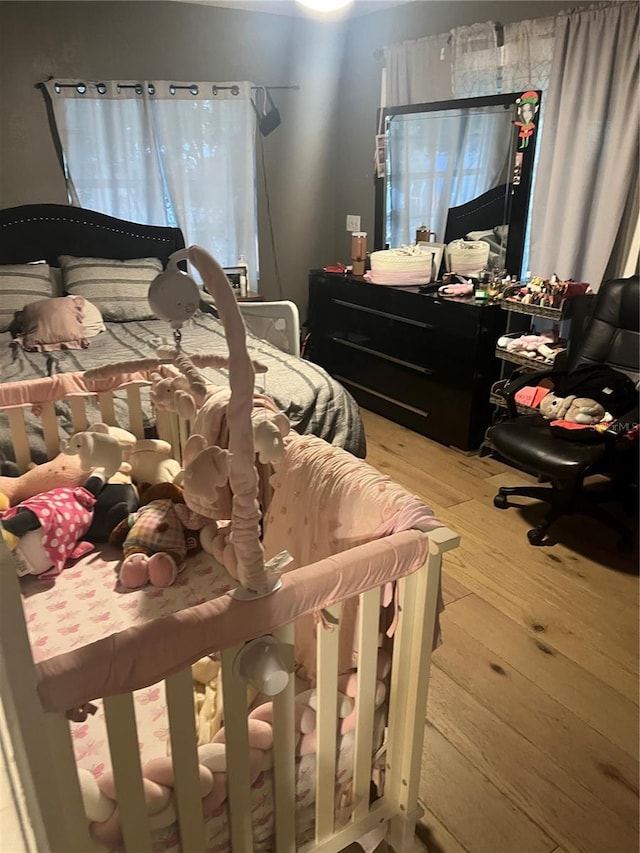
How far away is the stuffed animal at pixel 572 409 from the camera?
2.34m

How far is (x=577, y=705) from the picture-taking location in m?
1.69

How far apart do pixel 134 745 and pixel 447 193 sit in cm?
331

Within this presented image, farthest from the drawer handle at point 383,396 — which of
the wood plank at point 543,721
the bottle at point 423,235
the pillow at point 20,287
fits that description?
the pillow at point 20,287

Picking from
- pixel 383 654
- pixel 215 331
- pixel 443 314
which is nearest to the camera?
pixel 383 654

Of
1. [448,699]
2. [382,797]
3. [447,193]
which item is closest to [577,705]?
[448,699]

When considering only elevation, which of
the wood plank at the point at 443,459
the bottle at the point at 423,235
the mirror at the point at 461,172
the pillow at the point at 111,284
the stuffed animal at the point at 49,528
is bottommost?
the wood plank at the point at 443,459

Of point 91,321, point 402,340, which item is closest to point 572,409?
point 402,340

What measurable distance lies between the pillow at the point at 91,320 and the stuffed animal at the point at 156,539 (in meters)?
1.49

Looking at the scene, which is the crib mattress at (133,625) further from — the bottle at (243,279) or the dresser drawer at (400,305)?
the bottle at (243,279)

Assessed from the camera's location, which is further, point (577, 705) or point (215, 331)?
point (215, 331)

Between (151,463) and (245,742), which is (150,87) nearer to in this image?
(151,463)

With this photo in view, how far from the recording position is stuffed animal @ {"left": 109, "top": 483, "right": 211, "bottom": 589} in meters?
1.58

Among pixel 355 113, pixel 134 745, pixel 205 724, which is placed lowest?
pixel 205 724

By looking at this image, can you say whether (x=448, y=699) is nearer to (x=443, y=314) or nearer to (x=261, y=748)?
(x=261, y=748)
